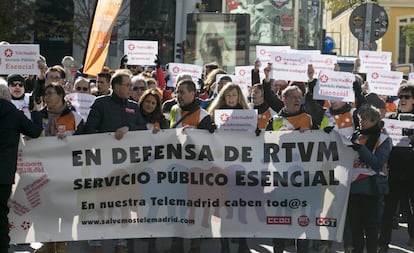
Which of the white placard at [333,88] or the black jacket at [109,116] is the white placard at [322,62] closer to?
the white placard at [333,88]

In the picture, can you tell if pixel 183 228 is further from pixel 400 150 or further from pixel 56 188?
pixel 400 150

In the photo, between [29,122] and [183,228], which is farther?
[183,228]

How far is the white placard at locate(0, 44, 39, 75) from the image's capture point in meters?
11.7

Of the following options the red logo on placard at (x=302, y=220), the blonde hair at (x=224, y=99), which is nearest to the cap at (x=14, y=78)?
the blonde hair at (x=224, y=99)

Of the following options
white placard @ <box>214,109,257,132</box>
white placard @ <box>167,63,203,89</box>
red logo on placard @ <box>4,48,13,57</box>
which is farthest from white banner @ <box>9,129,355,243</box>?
white placard @ <box>167,63,203,89</box>

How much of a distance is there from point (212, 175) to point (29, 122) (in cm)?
185

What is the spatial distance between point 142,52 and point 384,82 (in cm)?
462

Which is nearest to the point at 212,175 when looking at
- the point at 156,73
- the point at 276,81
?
the point at 276,81

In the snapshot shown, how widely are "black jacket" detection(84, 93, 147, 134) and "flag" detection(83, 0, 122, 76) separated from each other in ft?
15.3

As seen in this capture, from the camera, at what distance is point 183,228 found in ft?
31.5

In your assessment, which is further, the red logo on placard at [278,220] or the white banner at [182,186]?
the red logo on placard at [278,220]

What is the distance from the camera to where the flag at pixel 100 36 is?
14.5m

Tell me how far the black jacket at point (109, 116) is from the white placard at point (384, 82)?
4631 mm

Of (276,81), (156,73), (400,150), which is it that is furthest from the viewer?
(156,73)
